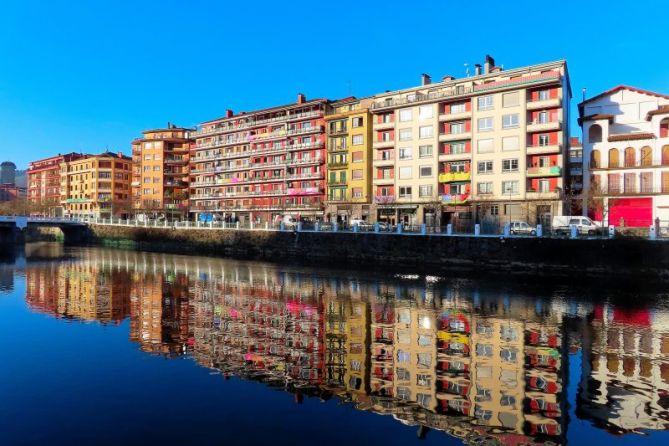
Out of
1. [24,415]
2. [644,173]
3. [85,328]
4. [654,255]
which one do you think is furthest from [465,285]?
[644,173]

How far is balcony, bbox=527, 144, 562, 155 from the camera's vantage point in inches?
2223

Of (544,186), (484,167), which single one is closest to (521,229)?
(544,186)

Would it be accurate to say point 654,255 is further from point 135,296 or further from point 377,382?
point 135,296

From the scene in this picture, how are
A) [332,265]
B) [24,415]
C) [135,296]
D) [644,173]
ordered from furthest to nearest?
[644,173] → [332,265] → [135,296] → [24,415]

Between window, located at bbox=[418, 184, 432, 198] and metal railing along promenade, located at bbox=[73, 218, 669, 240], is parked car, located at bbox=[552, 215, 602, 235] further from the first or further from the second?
window, located at bbox=[418, 184, 432, 198]

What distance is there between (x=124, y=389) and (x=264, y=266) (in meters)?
38.2

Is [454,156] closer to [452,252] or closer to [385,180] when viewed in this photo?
[385,180]

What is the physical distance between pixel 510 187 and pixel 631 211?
574 inches

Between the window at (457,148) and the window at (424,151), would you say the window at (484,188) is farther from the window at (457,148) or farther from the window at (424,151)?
the window at (424,151)

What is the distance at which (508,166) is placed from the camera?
60125mm

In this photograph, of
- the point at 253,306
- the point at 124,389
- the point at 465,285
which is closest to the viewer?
the point at 124,389

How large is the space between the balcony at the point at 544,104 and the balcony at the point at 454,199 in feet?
46.9

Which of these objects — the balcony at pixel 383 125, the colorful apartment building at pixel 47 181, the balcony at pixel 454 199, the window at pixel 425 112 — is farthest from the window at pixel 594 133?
the colorful apartment building at pixel 47 181

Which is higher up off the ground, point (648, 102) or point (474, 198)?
point (648, 102)
